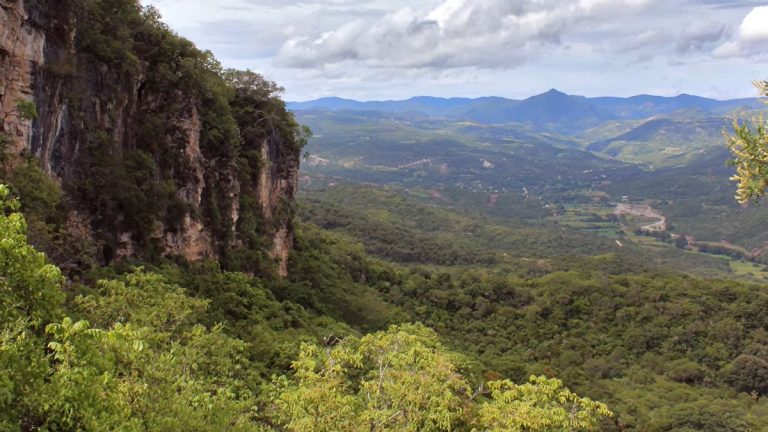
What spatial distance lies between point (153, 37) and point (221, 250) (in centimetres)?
1416

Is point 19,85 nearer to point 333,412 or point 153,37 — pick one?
point 153,37

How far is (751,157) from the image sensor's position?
12844 mm

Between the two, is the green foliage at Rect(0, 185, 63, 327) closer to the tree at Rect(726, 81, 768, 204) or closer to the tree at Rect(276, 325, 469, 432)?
the tree at Rect(276, 325, 469, 432)

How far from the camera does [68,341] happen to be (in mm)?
8023

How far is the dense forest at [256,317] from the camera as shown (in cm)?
941

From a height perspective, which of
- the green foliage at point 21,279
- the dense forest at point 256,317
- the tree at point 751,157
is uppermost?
the tree at point 751,157

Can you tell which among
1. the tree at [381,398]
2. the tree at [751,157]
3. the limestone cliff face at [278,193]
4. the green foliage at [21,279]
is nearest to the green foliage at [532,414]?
the tree at [381,398]

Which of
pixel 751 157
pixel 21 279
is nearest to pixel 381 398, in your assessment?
pixel 21 279

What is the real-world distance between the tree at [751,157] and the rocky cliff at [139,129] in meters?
24.7

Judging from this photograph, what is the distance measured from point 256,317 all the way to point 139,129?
12.6 metres

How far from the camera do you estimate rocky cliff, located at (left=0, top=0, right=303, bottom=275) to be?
78.3 ft

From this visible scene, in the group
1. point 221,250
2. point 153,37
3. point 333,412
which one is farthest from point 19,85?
point 333,412

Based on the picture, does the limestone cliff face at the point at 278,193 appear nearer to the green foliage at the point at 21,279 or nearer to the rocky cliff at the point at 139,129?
the rocky cliff at the point at 139,129

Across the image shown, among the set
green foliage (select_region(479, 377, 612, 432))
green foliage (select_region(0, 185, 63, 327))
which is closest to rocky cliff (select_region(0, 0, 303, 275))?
green foliage (select_region(0, 185, 63, 327))
